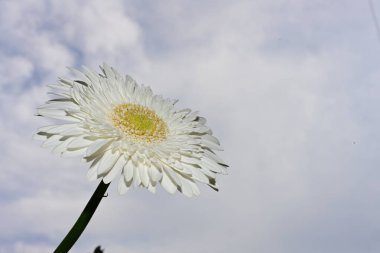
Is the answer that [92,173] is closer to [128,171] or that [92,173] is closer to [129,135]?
[128,171]

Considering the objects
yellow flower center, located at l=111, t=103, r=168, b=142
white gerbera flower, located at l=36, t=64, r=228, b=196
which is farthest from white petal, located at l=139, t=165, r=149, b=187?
yellow flower center, located at l=111, t=103, r=168, b=142

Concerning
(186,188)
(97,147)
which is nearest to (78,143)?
(97,147)

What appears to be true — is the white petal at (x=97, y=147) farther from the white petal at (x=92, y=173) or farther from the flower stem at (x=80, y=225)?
the flower stem at (x=80, y=225)

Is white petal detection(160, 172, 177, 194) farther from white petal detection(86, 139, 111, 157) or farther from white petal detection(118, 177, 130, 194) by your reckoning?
white petal detection(86, 139, 111, 157)

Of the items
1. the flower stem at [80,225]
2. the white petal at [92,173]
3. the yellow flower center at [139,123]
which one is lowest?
the flower stem at [80,225]

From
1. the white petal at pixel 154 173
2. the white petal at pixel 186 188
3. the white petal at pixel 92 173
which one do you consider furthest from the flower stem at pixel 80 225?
the white petal at pixel 186 188
